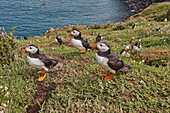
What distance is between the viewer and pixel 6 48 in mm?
6566

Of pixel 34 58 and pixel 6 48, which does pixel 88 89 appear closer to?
pixel 34 58

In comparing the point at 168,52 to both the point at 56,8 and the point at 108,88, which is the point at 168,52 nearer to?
the point at 108,88

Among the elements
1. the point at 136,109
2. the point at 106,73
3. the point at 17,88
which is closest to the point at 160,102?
the point at 136,109

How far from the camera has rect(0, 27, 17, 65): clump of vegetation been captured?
6.30 meters

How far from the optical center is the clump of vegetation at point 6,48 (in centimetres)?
630

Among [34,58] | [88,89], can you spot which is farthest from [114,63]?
[34,58]

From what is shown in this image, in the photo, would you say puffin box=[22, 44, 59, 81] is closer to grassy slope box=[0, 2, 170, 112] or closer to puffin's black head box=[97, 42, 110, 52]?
grassy slope box=[0, 2, 170, 112]

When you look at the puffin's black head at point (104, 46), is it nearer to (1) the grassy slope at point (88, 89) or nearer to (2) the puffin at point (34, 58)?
(1) the grassy slope at point (88, 89)

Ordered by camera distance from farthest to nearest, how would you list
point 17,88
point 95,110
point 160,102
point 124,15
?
point 124,15 → point 17,88 → point 160,102 → point 95,110

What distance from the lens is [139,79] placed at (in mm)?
5312

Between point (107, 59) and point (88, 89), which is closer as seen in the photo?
point (107, 59)

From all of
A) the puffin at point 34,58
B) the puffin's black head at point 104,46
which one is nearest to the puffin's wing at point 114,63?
the puffin's black head at point 104,46

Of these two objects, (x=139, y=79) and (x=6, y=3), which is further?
(x=6, y=3)

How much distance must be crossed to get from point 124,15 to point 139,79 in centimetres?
4514
